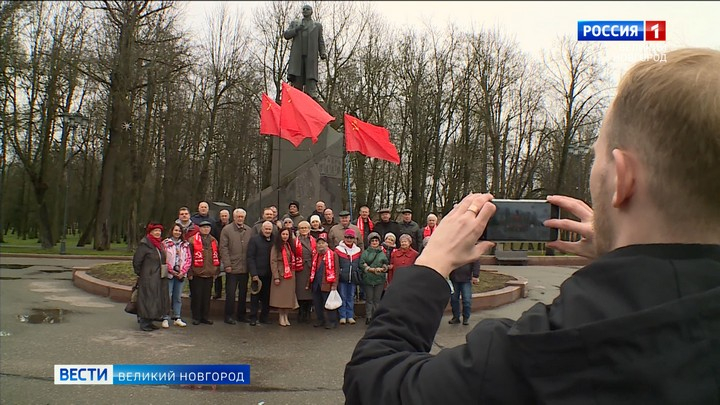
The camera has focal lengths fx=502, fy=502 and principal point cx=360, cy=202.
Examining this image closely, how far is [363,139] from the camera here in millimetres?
12547

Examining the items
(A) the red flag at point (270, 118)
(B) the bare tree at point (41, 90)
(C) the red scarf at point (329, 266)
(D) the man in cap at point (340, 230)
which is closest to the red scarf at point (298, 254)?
(C) the red scarf at point (329, 266)

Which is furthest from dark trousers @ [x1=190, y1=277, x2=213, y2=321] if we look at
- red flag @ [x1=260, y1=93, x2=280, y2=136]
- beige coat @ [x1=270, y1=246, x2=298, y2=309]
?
red flag @ [x1=260, y1=93, x2=280, y2=136]

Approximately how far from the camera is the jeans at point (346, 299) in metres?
9.23

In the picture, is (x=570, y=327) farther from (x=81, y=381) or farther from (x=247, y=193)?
(x=247, y=193)

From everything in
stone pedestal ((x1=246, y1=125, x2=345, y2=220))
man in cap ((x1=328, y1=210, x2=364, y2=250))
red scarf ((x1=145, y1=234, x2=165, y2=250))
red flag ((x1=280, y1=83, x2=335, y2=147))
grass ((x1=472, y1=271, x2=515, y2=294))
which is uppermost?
red flag ((x1=280, y1=83, x2=335, y2=147))

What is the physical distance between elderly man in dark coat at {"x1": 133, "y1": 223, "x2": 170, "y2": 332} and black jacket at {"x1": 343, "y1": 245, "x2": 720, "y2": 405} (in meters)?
7.98

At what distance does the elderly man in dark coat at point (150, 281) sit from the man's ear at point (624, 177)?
8238 mm

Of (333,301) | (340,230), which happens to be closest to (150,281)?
(333,301)

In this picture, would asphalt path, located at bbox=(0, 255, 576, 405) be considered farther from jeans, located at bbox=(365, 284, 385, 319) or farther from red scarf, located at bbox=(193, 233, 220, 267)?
red scarf, located at bbox=(193, 233, 220, 267)

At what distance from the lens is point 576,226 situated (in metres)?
1.27

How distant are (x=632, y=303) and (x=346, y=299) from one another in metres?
8.67

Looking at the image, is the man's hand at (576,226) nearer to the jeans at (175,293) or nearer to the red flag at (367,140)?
the jeans at (175,293)

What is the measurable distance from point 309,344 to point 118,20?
870 inches

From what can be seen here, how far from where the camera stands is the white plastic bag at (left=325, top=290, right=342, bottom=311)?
870 cm
